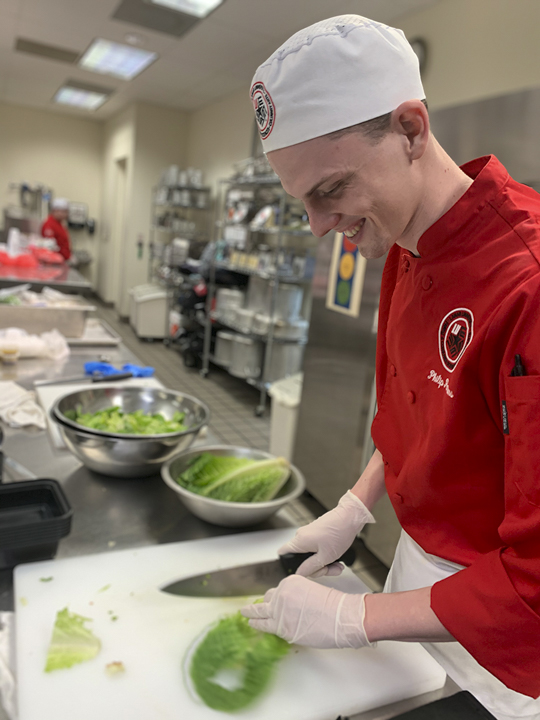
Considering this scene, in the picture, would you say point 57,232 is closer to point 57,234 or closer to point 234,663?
point 57,234

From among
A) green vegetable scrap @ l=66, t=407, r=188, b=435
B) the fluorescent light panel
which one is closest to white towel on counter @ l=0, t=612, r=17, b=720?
green vegetable scrap @ l=66, t=407, r=188, b=435

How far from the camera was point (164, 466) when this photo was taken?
144cm

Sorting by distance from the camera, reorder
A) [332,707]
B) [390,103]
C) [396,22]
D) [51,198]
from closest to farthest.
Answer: [390,103] < [332,707] < [396,22] < [51,198]

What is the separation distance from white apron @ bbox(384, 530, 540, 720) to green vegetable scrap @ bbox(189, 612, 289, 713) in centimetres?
29

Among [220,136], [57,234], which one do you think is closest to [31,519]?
[220,136]

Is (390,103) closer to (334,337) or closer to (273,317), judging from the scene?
(334,337)

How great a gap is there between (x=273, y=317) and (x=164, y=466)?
3.93 m

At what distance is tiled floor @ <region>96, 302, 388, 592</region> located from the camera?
3.00 metres

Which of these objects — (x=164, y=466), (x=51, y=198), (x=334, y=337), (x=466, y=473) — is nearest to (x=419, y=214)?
(x=466, y=473)

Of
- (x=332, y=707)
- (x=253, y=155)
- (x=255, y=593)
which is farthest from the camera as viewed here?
(x=253, y=155)

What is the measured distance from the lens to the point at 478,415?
2.60ft

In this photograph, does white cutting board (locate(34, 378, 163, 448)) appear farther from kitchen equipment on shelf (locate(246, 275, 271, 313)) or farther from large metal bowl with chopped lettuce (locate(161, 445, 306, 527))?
kitchen equipment on shelf (locate(246, 275, 271, 313))

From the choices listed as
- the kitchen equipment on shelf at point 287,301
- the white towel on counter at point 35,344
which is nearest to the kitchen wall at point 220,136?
the kitchen equipment on shelf at point 287,301

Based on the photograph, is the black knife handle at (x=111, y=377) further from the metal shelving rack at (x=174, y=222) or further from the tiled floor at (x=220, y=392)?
the metal shelving rack at (x=174, y=222)
